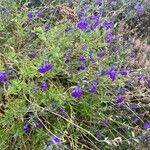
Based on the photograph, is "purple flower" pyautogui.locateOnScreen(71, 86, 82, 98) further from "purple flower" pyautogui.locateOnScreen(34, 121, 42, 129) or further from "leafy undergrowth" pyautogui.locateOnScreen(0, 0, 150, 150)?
"purple flower" pyautogui.locateOnScreen(34, 121, 42, 129)

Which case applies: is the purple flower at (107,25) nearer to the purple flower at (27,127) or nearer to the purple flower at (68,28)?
the purple flower at (68,28)

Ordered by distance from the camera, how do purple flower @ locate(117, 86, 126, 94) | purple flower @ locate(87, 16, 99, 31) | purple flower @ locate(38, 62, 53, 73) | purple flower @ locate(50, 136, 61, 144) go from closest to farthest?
purple flower @ locate(50, 136, 61, 144) < purple flower @ locate(38, 62, 53, 73) < purple flower @ locate(117, 86, 126, 94) < purple flower @ locate(87, 16, 99, 31)

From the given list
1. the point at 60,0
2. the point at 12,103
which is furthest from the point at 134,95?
the point at 60,0

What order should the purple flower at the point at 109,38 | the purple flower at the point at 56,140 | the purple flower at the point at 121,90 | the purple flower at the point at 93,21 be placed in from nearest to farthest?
the purple flower at the point at 56,140
the purple flower at the point at 121,90
the purple flower at the point at 93,21
the purple flower at the point at 109,38

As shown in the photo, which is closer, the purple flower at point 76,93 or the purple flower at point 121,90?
the purple flower at point 76,93

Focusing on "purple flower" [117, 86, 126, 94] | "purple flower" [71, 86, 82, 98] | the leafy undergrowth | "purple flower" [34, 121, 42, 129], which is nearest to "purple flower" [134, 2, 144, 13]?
the leafy undergrowth

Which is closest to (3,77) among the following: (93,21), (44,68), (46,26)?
(44,68)

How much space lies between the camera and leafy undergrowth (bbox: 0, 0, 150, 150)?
6.93 ft

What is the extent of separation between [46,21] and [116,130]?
3.14 feet

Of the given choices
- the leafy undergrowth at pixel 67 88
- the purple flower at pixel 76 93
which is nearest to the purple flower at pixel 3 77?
the leafy undergrowth at pixel 67 88

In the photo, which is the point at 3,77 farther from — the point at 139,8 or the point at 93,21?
the point at 139,8

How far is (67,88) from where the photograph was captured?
7.78ft

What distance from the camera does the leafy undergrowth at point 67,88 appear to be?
6.93 ft

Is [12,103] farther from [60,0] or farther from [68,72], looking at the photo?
[60,0]
